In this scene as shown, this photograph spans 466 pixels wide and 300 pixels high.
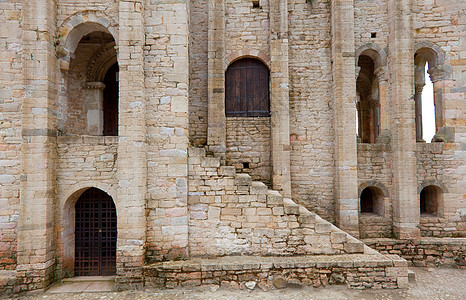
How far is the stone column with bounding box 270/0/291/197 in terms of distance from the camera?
824cm

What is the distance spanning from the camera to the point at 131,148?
5934 millimetres

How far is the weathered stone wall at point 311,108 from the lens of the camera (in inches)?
339

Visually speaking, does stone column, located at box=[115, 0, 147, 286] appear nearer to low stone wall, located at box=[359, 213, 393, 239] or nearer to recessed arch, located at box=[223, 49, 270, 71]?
recessed arch, located at box=[223, 49, 270, 71]

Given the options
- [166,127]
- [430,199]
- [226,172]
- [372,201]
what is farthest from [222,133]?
[430,199]

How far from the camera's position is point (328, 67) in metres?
8.73

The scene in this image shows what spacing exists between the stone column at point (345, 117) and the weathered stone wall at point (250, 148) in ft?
7.55

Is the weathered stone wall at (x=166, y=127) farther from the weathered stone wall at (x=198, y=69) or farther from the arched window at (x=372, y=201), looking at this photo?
the arched window at (x=372, y=201)

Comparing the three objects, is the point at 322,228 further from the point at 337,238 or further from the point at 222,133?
the point at 222,133

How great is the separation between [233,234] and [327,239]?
91.5 inches

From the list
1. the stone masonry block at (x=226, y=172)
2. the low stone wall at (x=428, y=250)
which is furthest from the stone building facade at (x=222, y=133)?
the low stone wall at (x=428, y=250)

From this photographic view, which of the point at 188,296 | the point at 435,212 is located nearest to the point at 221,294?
the point at 188,296

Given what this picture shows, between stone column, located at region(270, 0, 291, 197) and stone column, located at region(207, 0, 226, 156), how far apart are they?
63.9 inches

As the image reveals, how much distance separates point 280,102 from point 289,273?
502cm

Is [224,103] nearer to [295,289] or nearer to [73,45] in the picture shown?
[73,45]
